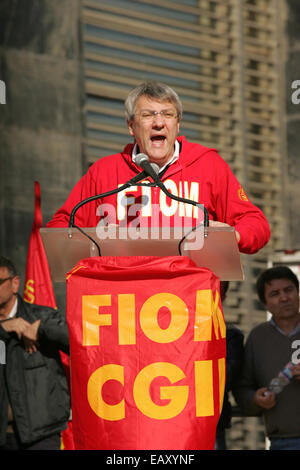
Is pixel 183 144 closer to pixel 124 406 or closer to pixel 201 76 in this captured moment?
pixel 124 406

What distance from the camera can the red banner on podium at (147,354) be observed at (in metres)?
3.62

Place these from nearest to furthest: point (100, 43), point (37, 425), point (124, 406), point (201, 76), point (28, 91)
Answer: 1. point (124, 406)
2. point (37, 425)
3. point (28, 91)
4. point (100, 43)
5. point (201, 76)

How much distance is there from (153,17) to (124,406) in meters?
6.83

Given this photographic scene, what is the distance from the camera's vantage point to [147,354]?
364cm

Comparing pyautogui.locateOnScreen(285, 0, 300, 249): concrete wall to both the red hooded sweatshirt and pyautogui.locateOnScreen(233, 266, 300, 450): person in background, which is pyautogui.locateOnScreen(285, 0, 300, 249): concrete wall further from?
the red hooded sweatshirt

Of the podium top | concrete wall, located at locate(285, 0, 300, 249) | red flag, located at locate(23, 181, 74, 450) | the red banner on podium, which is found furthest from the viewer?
concrete wall, located at locate(285, 0, 300, 249)

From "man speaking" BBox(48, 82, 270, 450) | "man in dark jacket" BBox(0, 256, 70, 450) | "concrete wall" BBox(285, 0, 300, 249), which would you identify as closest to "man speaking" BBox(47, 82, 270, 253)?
"man speaking" BBox(48, 82, 270, 450)

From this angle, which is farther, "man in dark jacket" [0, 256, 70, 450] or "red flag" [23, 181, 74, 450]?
"red flag" [23, 181, 74, 450]

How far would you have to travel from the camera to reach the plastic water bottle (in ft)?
18.7

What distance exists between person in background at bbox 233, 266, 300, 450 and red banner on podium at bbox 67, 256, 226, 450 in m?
2.11

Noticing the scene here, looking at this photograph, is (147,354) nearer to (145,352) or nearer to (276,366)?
(145,352)

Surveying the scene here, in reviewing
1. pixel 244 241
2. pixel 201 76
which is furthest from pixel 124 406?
pixel 201 76

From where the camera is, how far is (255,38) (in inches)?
427

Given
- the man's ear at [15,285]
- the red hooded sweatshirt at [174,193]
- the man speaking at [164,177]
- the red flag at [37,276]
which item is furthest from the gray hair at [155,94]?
the red flag at [37,276]
